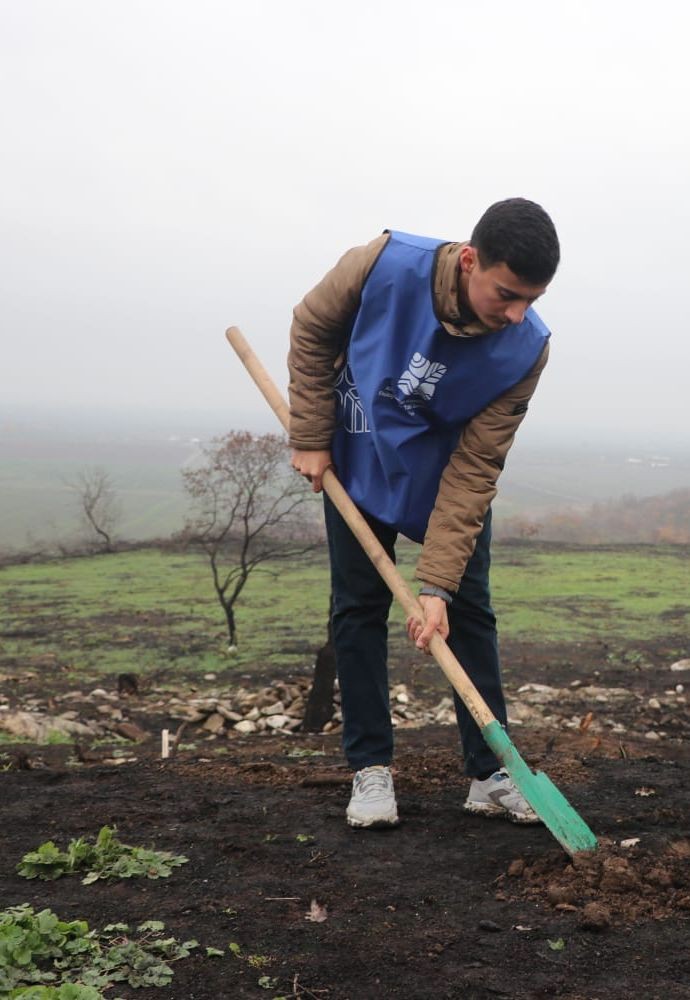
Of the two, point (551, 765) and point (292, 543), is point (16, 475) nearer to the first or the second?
point (292, 543)

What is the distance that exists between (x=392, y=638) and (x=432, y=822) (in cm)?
698

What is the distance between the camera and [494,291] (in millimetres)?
2863

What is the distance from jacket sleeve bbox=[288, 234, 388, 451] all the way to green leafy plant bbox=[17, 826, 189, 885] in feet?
4.80

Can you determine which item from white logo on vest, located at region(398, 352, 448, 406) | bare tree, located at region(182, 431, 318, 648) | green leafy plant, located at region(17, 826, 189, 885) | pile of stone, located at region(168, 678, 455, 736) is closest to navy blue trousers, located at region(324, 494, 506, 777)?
white logo on vest, located at region(398, 352, 448, 406)

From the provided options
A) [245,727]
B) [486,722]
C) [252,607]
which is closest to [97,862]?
[486,722]

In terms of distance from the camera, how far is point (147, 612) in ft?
40.2

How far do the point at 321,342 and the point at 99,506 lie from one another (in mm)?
15203

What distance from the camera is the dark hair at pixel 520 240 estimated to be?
2.74 meters

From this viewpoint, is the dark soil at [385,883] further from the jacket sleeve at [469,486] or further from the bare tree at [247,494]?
the bare tree at [247,494]

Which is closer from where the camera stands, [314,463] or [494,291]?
[494,291]

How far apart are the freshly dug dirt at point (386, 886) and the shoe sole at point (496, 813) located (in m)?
0.03

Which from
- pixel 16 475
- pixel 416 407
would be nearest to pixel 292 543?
pixel 416 407

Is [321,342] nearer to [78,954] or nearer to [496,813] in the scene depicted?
[496,813]

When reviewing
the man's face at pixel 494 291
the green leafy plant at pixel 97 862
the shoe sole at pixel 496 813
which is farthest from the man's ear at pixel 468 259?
the green leafy plant at pixel 97 862
